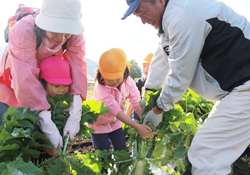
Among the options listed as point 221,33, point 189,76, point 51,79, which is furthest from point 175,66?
point 51,79

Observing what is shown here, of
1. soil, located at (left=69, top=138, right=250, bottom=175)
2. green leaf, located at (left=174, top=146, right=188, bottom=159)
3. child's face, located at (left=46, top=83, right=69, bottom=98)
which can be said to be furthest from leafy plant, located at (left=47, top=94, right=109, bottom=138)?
soil, located at (left=69, top=138, right=250, bottom=175)

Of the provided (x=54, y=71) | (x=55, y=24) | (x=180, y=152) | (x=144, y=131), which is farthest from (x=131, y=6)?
(x=180, y=152)

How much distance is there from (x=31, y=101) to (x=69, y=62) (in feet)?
2.12

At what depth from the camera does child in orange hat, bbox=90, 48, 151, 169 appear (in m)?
2.28

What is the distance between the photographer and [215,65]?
4.99ft

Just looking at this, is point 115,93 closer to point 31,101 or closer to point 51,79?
point 51,79

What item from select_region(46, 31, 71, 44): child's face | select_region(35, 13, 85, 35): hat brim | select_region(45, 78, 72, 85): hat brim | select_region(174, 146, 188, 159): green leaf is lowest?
select_region(174, 146, 188, 159): green leaf

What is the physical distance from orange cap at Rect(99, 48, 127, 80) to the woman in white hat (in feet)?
1.73

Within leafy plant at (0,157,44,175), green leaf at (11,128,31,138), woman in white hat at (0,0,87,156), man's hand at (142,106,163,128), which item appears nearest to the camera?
leafy plant at (0,157,44,175)

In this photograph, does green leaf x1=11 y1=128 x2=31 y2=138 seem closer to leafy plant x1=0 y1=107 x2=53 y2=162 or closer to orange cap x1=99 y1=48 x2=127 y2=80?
leafy plant x1=0 y1=107 x2=53 y2=162

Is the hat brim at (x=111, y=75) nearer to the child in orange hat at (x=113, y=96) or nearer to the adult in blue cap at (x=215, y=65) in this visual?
the child in orange hat at (x=113, y=96)

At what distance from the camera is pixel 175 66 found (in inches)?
62.2

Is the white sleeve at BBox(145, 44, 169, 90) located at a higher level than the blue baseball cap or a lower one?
lower

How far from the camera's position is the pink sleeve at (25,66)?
1766 mm
